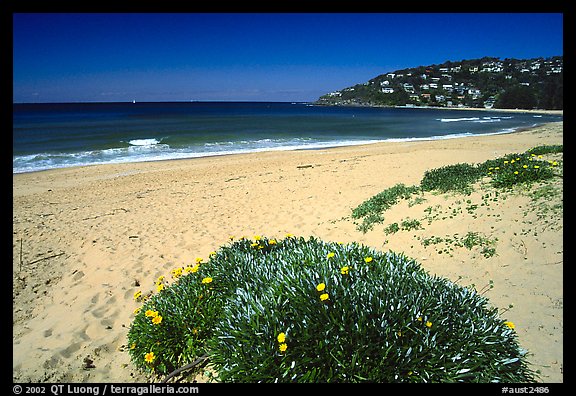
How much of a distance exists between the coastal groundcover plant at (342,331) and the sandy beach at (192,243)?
62 centimetres

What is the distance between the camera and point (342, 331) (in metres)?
2.32

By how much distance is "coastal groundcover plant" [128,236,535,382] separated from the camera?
222cm

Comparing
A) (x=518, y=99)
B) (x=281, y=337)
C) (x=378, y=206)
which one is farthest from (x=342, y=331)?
(x=518, y=99)

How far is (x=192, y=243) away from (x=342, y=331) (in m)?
5.02

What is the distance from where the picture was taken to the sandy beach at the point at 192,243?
3422 mm

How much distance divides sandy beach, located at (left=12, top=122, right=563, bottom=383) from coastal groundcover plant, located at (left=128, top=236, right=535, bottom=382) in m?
0.62

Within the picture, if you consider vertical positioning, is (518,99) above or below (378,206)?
above

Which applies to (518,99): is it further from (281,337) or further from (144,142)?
(281,337)

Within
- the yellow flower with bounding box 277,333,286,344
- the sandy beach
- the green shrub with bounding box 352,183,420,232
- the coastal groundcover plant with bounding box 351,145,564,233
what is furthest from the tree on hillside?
the yellow flower with bounding box 277,333,286,344

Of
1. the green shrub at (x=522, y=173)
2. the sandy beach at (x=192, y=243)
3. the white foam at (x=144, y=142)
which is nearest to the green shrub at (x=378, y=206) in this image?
the sandy beach at (x=192, y=243)

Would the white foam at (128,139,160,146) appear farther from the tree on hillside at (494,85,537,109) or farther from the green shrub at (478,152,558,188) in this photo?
the tree on hillside at (494,85,537,109)

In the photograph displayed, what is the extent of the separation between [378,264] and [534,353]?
1.57 metres
